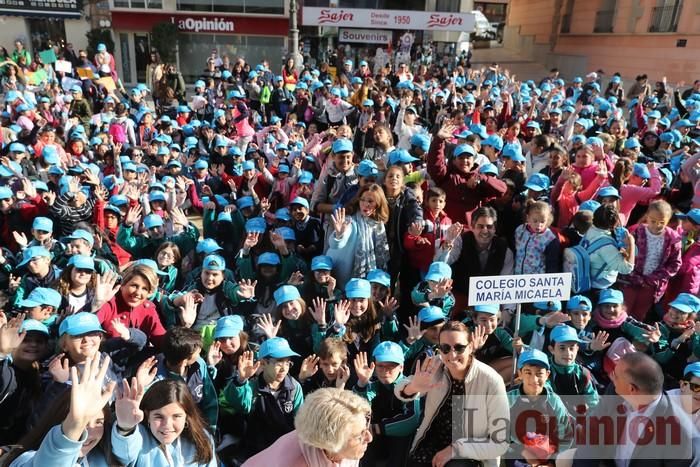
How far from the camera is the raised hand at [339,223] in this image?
454 cm

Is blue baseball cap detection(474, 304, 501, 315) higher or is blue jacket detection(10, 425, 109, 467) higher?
blue jacket detection(10, 425, 109, 467)

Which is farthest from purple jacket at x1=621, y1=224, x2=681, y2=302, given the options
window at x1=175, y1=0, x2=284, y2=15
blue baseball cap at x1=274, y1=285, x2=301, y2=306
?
window at x1=175, y1=0, x2=284, y2=15

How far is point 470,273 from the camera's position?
4.63 meters

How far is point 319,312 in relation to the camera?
13.7 ft

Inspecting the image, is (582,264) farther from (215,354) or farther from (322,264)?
(215,354)

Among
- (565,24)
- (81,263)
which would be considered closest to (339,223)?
(81,263)

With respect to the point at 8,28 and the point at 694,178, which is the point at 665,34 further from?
the point at 8,28

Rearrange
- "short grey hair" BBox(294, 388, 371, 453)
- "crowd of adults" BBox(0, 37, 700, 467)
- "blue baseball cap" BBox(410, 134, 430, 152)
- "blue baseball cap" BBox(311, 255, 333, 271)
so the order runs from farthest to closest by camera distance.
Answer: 1. "blue baseball cap" BBox(410, 134, 430, 152)
2. "blue baseball cap" BBox(311, 255, 333, 271)
3. "crowd of adults" BBox(0, 37, 700, 467)
4. "short grey hair" BBox(294, 388, 371, 453)

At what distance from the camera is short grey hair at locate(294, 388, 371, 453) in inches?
90.7

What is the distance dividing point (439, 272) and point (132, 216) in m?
3.42

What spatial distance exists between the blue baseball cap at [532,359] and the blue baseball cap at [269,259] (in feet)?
7.88

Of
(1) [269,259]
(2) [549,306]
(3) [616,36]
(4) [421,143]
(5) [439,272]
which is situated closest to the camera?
(2) [549,306]

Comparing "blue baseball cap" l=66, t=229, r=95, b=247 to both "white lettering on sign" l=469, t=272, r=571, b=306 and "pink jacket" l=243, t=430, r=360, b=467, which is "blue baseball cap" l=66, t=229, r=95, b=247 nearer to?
"pink jacket" l=243, t=430, r=360, b=467

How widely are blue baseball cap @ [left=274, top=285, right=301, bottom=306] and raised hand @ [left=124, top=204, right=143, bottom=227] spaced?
91.7 inches
